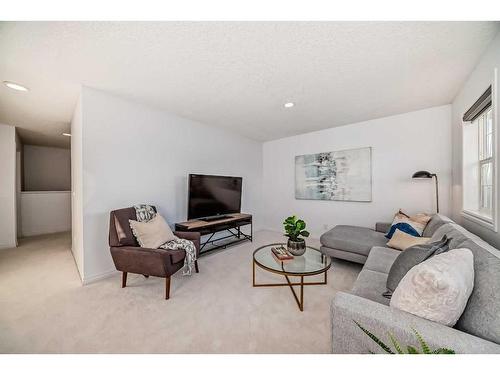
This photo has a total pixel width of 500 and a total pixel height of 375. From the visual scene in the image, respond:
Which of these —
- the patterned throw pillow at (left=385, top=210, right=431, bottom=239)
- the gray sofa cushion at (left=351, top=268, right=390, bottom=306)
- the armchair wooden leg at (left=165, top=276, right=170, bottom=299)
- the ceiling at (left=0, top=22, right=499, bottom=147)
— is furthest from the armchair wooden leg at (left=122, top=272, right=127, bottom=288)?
the patterned throw pillow at (left=385, top=210, right=431, bottom=239)

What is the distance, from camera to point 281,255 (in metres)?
2.09

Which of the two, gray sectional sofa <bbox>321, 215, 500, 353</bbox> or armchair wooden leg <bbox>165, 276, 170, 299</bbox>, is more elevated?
gray sectional sofa <bbox>321, 215, 500, 353</bbox>

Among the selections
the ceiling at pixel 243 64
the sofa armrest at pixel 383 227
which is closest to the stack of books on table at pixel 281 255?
the sofa armrest at pixel 383 227

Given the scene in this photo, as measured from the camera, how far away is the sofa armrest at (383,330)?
75cm

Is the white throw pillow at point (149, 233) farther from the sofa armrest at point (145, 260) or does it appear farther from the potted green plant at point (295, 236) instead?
the potted green plant at point (295, 236)

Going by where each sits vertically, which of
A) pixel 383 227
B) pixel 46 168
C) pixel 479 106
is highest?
pixel 479 106

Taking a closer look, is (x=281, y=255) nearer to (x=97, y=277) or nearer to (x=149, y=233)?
(x=149, y=233)

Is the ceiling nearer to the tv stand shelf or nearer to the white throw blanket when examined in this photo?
the white throw blanket

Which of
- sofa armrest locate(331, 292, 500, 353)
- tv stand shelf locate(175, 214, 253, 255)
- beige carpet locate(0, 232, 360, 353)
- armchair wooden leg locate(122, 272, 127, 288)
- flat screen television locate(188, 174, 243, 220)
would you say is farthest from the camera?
flat screen television locate(188, 174, 243, 220)

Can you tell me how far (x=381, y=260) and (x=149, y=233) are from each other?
250cm

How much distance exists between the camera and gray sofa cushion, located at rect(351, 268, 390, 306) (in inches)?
50.5

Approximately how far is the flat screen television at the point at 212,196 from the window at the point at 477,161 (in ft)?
10.6

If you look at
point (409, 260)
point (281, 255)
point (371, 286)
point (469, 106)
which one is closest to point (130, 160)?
point (281, 255)

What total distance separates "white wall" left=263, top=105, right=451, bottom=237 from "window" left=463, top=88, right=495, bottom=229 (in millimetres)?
704
